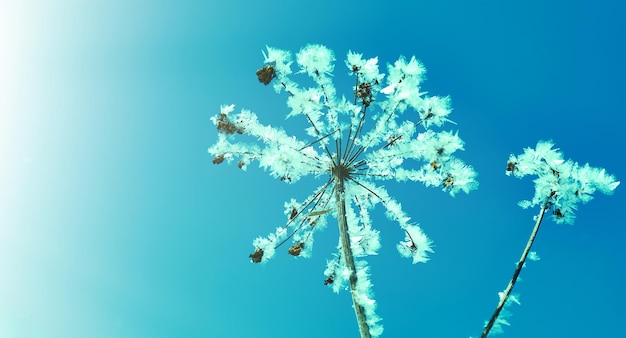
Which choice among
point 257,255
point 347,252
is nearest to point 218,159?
point 257,255

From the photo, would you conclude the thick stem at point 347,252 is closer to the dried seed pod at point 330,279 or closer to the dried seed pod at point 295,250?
the dried seed pod at point 330,279

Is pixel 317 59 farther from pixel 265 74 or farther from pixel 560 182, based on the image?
pixel 560 182

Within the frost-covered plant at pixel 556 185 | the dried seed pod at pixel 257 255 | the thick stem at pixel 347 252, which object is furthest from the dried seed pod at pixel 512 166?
the dried seed pod at pixel 257 255

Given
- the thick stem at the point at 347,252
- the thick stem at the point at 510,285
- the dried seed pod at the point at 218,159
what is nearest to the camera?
the thick stem at the point at 510,285

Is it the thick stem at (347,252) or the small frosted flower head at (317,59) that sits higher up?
the small frosted flower head at (317,59)

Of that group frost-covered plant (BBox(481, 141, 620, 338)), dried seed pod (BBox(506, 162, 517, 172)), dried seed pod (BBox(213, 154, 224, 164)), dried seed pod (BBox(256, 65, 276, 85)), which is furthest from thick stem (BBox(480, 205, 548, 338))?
dried seed pod (BBox(213, 154, 224, 164))

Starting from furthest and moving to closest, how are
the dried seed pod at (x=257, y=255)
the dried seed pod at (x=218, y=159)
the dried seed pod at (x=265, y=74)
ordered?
the dried seed pod at (x=218, y=159)
the dried seed pod at (x=265, y=74)
the dried seed pod at (x=257, y=255)
